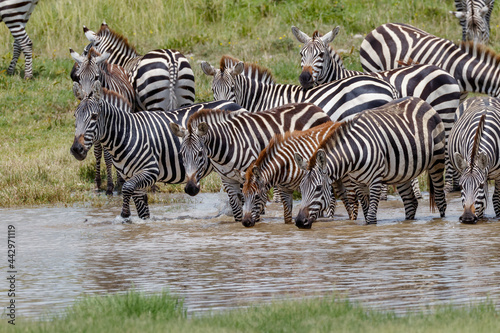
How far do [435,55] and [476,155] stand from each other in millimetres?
4119

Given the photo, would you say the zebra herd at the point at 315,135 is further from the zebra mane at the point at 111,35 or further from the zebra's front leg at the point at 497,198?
the zebra mane at the point at 111,35

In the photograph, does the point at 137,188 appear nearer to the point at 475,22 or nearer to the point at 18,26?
the point at 18,26

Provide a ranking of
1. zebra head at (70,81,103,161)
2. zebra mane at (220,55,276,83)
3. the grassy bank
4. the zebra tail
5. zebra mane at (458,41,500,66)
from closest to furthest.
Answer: the grassy bank, zebra head at (70,81,103,161), the zebra tail, zebra mane at (220,55,276,83), zebra mane at (458,41,500,66)

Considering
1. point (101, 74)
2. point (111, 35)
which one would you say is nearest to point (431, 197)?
point (101, 74)

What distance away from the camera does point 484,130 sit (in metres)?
10.2

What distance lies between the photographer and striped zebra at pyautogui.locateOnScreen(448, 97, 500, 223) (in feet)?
32.1

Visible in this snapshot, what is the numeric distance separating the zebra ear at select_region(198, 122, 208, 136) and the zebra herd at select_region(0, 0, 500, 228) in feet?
0.04

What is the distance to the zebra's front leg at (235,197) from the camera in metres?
10.7

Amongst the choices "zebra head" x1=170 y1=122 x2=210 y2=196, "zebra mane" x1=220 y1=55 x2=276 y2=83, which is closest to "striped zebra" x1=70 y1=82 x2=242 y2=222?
"zebra head" x1=170 y1=122 x2=210 y2=196

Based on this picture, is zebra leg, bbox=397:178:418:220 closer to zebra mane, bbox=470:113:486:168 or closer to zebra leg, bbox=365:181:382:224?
zebra leg, bbox=365:181:382:224

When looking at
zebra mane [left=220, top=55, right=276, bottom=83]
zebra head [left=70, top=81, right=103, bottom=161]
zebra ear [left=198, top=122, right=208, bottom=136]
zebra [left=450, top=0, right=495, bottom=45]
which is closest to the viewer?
zebra ear [left=198, top=122, right=208, bottom=136]

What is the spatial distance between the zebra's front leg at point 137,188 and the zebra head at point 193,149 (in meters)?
0.68

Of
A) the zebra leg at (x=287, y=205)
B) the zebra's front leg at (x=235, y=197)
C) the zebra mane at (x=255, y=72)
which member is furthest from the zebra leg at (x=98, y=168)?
the zebra leg at (x=287, y=205)

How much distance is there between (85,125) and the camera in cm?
1067
